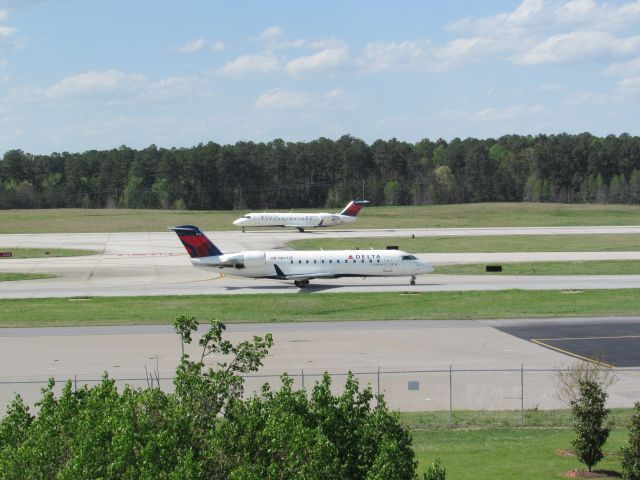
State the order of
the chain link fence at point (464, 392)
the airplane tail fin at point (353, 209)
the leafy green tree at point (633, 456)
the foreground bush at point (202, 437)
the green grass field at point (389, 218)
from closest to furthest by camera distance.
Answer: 1. the foreground bush at point (202, 437)
2. the leafy green tree at point (633, 456)
3. the chain link fence at point (464, 392)
4. the airplane tail fin at point (353, 209)
5. the green grass field at point (389, 218)

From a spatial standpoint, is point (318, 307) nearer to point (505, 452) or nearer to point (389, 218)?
point (505, 452)

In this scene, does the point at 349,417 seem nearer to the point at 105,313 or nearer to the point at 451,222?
the point at 105,313

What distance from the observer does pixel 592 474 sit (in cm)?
2608

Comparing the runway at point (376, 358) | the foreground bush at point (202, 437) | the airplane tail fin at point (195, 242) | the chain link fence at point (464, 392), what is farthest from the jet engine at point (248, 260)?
the foreground bush at point (202, 437)

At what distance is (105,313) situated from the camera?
54.9 metres

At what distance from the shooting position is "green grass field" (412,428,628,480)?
85.0ft

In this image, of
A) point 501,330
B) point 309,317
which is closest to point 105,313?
point 309,317

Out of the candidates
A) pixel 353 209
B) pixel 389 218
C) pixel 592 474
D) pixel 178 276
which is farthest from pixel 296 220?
pixel 592 474

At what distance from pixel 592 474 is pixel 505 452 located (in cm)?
279

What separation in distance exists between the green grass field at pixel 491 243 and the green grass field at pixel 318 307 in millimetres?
36367

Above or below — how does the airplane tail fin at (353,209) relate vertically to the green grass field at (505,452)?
above

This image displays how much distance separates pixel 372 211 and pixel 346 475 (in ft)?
542

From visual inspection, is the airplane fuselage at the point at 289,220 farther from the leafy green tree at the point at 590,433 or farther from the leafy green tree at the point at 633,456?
the leafy green tree at the point at 633,456

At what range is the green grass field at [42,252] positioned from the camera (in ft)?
318
